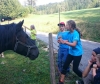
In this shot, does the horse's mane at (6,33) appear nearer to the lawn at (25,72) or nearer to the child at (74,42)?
the child at (74,42)

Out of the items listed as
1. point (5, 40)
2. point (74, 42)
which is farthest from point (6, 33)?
point (74, 42)

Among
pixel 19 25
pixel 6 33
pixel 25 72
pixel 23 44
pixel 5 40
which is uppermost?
pixel 19 25

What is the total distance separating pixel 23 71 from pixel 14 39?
8.15 ft

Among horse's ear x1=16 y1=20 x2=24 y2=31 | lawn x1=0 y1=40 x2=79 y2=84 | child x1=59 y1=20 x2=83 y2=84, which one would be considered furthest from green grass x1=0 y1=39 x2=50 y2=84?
horse's ear x1=16 y1=20 x2=24 y2=31

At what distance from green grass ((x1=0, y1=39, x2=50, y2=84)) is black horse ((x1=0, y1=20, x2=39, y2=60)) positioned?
1509mm

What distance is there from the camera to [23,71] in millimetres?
6492

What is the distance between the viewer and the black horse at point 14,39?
4156 millimetres

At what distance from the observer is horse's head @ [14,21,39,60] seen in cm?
427

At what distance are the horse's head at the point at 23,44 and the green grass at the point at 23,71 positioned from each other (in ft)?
4.53

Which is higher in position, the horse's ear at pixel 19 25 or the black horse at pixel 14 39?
the horse's ear at pixel 19 25

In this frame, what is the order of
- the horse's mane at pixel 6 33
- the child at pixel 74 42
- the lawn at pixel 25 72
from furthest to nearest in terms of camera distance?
the lawn at pixel 25 72 → the child at pixel 74 42 → the horse's mane at pixel 6 33

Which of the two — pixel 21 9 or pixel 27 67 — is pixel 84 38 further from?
pixel 21 9

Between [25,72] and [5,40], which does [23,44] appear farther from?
[25,72]

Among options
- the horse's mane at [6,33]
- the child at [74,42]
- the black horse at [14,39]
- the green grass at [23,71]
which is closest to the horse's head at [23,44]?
the black horse at [14,39]
